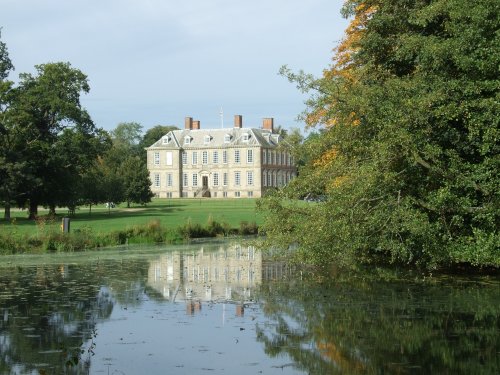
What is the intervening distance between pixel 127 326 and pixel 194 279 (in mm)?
6083

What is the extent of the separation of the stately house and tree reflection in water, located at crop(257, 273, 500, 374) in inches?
2992

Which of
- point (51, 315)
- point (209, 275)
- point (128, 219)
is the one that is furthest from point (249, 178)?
point (51, 315)

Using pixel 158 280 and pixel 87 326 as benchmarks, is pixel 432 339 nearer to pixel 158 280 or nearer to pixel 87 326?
pixel 87 326

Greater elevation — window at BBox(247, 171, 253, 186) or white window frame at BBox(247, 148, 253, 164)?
white window frame at BBox(247, 148, 253, 164)

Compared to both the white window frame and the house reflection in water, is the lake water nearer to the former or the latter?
the house reflection in water

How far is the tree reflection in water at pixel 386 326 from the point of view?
28.8ft

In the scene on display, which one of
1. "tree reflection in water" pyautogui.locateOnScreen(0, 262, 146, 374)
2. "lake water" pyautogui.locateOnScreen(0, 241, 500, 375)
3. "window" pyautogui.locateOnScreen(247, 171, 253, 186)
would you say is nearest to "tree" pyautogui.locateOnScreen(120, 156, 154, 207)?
"window" pyautogui.locateOnScreen(247, 171, 253, 186)

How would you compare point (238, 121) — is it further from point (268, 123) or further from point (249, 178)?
point (249, 178)

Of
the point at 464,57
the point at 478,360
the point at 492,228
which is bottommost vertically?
the point at 478,360

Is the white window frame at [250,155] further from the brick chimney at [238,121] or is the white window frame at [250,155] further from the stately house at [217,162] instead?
the brick chimney at [238,121]

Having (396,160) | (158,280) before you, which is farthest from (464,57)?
(158,280)

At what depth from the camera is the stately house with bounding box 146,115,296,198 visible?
91938 millimetres

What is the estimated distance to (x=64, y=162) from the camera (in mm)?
47156

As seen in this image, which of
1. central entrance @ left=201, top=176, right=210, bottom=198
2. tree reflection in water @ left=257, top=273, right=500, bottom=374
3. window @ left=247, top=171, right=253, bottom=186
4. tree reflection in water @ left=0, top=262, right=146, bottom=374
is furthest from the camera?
central entrance @ left=201, top=176, right=210, bottom=198
